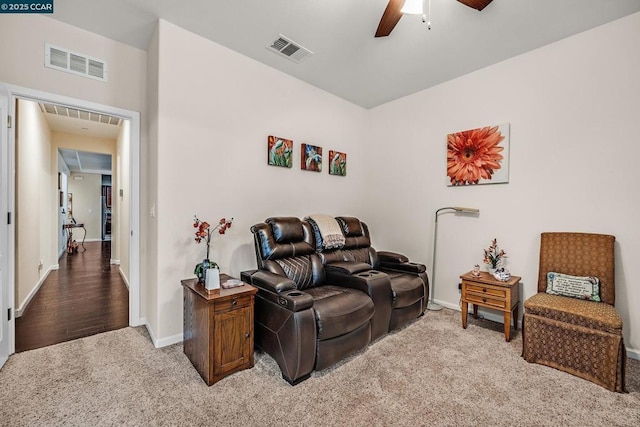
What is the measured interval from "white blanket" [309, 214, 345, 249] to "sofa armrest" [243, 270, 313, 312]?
0.90m

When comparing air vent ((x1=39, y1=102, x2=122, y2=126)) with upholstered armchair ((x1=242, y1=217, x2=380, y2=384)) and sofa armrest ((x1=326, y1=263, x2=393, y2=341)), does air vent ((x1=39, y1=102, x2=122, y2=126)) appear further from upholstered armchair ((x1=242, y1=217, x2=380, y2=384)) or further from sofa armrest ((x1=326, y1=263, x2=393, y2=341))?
sofa armrest ((x1=326, y1=263, x2=393, y2=341))

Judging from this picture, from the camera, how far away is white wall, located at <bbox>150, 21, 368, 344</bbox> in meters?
2.55

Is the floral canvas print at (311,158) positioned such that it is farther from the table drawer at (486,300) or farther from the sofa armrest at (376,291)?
the table drawer at (486,300)

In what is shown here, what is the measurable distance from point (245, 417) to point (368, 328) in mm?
1198

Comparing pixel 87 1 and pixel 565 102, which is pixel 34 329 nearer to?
pixel 87 1

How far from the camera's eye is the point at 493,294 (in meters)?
2.76

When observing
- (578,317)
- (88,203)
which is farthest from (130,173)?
(88,203)

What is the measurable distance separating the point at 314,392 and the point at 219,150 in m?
2.34

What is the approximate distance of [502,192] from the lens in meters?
3.13

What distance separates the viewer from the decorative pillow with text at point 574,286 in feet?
7.90

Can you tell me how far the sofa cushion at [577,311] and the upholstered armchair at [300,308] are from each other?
48.7 inches

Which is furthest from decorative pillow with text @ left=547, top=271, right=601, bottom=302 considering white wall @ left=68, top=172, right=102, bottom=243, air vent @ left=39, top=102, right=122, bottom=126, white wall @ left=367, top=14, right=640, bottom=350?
white wall @ left=68, top=172, right=102, bottom=243

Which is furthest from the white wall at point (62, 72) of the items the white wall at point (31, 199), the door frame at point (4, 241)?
the white wall at point (31, 199)

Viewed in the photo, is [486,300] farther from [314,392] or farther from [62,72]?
[62,72]
